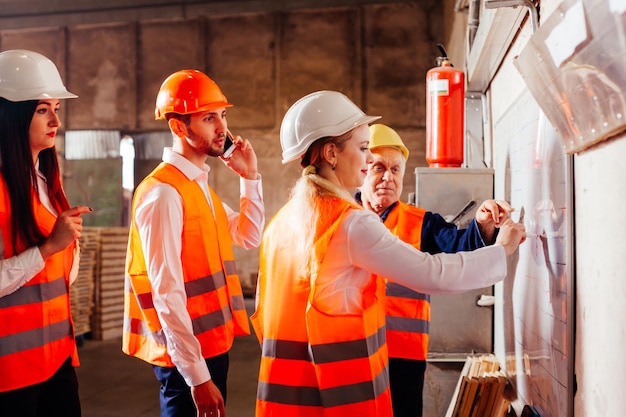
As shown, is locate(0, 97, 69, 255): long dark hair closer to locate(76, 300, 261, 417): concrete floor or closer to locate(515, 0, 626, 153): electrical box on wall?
locate(515, 0, 626, 153): electrical box on wall

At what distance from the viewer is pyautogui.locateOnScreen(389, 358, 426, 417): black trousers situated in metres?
2.83

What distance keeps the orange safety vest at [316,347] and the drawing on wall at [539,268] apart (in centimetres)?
70

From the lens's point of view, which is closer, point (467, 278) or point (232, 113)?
point (467, 278)

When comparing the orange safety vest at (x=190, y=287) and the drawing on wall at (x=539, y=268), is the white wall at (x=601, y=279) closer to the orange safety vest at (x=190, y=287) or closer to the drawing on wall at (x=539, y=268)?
the drawing on wall at (x=539, y=268)

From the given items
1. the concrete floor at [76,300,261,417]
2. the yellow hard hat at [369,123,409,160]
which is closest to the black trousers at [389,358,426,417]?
the yellow hard hat at [369,123,409,160]

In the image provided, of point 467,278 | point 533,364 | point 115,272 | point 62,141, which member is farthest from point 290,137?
point 62,141

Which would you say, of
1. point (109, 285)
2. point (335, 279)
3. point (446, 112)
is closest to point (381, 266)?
point (335, 279)

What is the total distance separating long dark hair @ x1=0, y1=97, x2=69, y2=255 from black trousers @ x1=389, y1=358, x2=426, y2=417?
1741mm

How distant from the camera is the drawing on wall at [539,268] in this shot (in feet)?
7.01

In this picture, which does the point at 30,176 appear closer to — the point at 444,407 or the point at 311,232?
the point at 311,232

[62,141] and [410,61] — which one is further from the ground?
[410,61]

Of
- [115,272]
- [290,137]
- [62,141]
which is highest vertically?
[62,141]

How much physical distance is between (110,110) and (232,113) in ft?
8.89

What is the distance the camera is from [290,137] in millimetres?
2139
